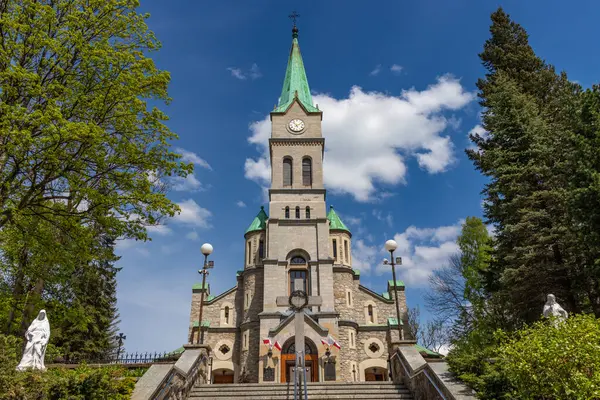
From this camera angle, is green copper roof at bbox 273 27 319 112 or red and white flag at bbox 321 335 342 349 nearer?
red and white flag at bbox 321 335 342 349

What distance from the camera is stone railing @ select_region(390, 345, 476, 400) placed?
987cm

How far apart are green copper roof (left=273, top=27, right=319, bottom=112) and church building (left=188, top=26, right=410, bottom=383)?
69 cm

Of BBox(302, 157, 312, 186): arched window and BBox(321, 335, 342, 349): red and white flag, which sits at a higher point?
BBox(302, 157, 312, 186): arched window

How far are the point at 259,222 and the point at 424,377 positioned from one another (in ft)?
79.5

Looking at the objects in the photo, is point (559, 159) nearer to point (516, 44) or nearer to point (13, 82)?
point (516, 44)

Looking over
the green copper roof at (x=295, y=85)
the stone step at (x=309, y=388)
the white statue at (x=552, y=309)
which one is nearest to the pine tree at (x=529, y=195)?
the white statue at (x=552, y=309)

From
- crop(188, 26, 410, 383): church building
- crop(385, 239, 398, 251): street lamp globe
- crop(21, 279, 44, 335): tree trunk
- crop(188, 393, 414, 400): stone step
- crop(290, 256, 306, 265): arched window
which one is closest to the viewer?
crop(188, 393, 414, 400): stone step

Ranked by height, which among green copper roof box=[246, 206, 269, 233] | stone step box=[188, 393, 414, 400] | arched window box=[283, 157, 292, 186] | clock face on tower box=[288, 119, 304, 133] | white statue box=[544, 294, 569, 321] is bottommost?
stone step box=[188, 393, 414, 400]

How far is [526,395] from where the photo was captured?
7.91 metres

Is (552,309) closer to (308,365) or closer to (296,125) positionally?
(308,365)

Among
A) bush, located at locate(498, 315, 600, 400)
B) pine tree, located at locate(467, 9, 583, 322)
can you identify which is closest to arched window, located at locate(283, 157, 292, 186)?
pine tree, located at locate(467, 9, 583, 322)

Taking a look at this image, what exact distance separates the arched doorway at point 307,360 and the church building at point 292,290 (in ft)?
0.19

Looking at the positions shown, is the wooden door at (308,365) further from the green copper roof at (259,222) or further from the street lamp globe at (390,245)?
the street lamp globe at (390,245)

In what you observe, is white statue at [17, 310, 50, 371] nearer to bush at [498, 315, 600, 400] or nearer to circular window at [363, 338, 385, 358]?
bush at [498, 315, 600, 400]
